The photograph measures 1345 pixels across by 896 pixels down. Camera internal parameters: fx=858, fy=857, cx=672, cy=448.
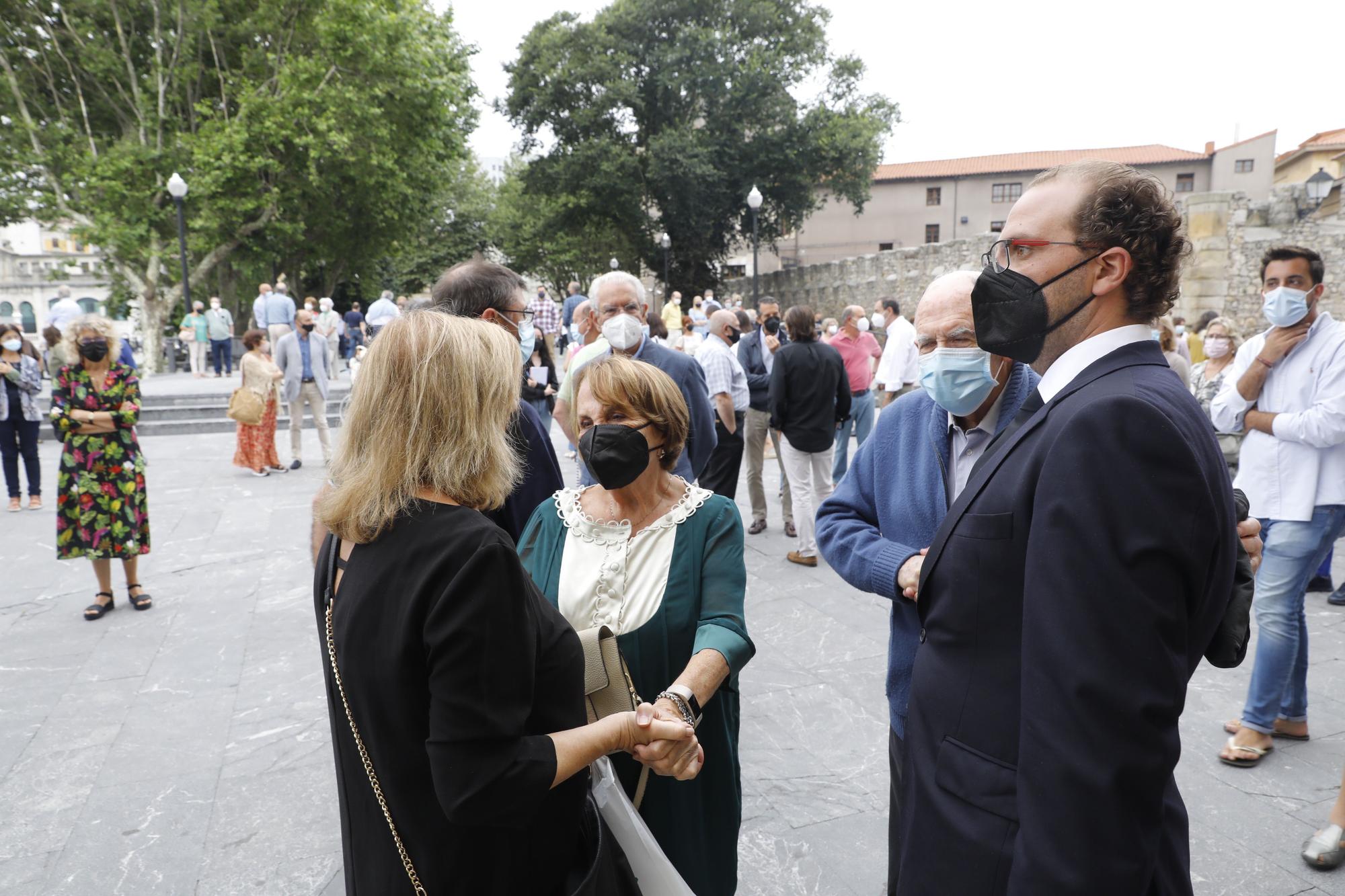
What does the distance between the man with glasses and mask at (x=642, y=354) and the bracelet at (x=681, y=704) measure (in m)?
2.50

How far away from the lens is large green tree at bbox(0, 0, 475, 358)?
73.8 feet

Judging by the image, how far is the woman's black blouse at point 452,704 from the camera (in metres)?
1.32

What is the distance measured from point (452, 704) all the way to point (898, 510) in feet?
4.28

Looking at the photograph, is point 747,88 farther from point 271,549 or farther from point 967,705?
point 967,705

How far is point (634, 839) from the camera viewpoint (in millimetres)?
1718

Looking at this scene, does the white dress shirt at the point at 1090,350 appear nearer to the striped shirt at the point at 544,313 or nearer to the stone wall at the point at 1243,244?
the striped shirt at the point at 544,313

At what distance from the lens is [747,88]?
34.0 meters

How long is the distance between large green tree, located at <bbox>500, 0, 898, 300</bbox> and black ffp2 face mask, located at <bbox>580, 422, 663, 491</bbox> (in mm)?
32478

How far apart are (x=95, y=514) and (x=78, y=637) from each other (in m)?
0.76

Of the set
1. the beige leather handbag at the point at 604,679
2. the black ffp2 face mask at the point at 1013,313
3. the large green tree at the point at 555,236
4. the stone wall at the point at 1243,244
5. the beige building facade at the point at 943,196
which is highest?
the beige building facade at the point at 943,196

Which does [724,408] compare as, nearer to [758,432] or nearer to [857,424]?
[758,432]

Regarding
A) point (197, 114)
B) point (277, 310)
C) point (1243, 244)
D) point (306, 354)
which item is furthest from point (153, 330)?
point (1243, 244)

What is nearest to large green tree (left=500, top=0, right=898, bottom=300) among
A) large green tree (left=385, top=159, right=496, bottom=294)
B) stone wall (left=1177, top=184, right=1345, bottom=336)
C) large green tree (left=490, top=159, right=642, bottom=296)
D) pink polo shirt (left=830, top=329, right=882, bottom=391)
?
large green tree (left=490, top=159, right=642, bottom=296)

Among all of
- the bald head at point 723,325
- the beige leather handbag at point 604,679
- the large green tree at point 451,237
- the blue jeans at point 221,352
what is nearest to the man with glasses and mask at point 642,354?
the beige leather handbag at point 604,679
